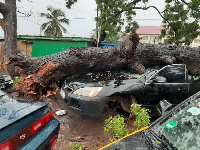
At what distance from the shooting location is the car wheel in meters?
4.46

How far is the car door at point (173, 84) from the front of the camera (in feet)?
15.1

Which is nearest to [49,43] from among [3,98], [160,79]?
[160,79]

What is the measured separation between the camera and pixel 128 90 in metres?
4.35

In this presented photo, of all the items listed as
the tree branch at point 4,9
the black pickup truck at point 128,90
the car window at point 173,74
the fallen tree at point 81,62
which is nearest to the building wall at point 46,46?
the tree branch at point 4,9

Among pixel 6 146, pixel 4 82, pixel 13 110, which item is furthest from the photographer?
pixel 4 82

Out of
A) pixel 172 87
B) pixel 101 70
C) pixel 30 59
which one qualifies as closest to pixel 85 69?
pixel 101 70

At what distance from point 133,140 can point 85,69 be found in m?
4.03

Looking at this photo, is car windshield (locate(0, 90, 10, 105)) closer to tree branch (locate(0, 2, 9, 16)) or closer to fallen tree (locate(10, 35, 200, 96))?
fallen tree (locate(10, 35, 200, 96))

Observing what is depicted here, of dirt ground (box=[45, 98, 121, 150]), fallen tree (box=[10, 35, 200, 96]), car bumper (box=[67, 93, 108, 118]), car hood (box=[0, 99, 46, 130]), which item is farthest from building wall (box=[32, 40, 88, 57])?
car hood (box=[0, 99, 46, 130])

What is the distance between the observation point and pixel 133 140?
2111 millimetres

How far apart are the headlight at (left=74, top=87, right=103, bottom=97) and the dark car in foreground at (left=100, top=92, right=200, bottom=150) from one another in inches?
81.7

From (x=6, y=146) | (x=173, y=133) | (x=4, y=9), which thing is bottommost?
(x=6, y=146)

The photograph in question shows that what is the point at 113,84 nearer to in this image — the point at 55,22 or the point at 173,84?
the point at 173,84

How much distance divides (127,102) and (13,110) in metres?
2.79
